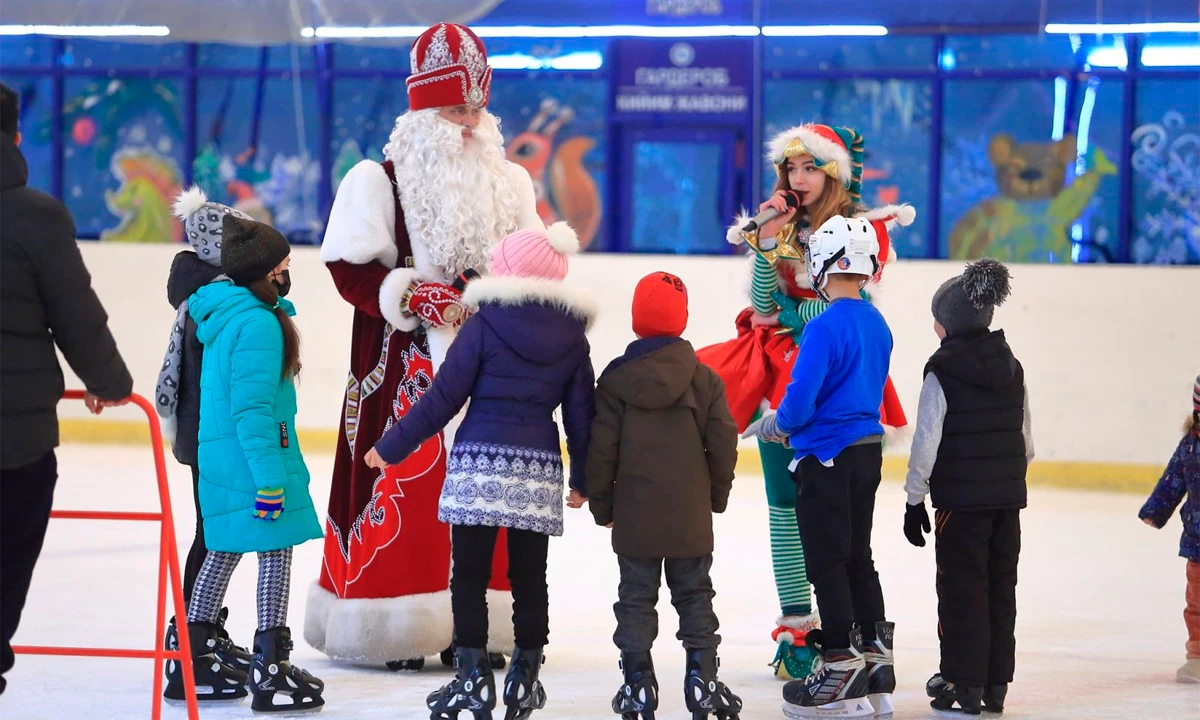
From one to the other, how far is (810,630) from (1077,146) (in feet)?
23.5

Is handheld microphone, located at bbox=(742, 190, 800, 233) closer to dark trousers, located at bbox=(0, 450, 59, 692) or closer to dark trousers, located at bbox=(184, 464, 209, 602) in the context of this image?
dark trousers, located at bbox=(184, 464, 209, 602)

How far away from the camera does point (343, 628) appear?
12.5ft

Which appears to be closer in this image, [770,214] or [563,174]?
[770,214]

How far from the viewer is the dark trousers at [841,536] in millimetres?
3439

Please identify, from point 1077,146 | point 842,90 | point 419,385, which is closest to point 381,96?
point 842,90

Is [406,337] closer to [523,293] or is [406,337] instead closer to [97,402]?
[523,293]

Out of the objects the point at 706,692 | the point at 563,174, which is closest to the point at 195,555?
the point at 706,692

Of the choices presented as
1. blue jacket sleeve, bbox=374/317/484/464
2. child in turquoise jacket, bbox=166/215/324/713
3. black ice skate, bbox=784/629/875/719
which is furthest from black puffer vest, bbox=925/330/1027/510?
child in turquoise jacket, bbox=166/215/324/713

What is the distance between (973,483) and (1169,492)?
40.2 inches

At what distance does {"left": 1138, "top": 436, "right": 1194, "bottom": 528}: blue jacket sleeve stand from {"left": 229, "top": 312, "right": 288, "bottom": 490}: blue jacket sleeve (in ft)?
7.77

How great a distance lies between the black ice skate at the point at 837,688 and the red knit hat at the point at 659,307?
83cm

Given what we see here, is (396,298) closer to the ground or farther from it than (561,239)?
closer to the ground

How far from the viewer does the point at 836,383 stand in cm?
347

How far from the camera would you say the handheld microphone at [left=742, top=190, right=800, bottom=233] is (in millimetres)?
3844
